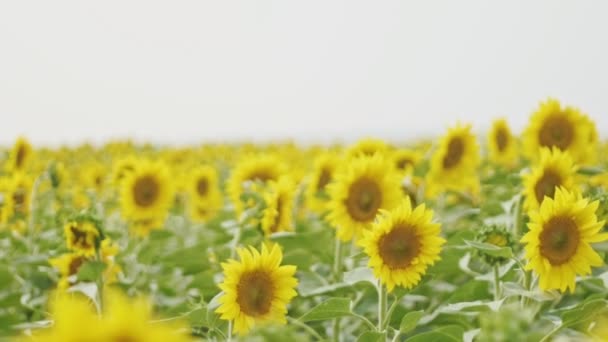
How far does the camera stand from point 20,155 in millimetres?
5086

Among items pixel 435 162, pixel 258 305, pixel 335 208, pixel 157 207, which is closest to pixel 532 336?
pixel 258 305

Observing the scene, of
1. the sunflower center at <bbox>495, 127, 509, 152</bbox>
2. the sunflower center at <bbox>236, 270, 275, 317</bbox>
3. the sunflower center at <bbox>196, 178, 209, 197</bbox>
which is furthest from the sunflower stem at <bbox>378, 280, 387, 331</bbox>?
the sunflower center at <bbox>196, 178, 209, 197</bbox>

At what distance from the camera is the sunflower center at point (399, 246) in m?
2.40

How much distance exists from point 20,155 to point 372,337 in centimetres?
354

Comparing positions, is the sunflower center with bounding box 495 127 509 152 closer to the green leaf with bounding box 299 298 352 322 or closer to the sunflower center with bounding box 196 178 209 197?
the sunflower center with bounding box 196 178 209 197

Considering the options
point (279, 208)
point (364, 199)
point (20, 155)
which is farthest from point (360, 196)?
point (20, 155)

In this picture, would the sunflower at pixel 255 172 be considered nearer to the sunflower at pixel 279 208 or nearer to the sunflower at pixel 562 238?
the sunflower at pixel 279 208

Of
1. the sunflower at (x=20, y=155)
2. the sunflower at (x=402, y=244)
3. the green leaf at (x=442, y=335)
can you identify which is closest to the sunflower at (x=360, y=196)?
the sunflower at (x=402, y=244)

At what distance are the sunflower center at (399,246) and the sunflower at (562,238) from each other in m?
0.33

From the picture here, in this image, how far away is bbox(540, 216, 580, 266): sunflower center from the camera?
2.23 meters

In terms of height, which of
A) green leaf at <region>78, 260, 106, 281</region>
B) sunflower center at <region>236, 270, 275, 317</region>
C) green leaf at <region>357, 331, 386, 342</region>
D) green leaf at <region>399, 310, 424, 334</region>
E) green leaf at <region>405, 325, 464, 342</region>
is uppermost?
sunflower center at <region>236, 270, 275, 317</region>

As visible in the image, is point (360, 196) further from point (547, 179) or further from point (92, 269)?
point (92, 269)

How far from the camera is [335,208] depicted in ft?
10.3

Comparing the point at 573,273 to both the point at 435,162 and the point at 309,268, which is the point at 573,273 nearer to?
the point at 309,268
